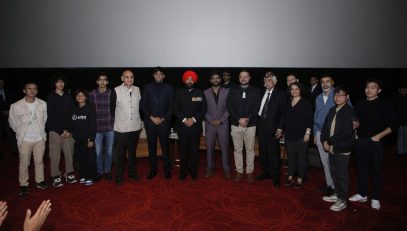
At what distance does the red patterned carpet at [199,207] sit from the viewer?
9.45 ft

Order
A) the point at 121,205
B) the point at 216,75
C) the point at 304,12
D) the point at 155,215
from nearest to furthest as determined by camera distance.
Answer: the point at 155,215, the point at 121,205, the point at 216,75, the point at 304,12

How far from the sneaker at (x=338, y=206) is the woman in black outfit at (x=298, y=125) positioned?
65cm

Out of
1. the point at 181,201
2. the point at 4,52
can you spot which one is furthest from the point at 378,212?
the point at 4,52

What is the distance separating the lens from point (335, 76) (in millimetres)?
5984

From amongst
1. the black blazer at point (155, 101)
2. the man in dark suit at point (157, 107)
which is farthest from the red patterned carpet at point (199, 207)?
the black blazer at point (155, 101)

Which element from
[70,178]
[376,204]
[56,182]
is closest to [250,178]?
[376,204]

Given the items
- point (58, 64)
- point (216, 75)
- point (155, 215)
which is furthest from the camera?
point (58, 64)

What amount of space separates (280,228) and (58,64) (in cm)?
575

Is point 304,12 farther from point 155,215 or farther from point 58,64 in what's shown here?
point 58,64

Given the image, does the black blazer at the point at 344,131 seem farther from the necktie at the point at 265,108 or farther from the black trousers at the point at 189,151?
the black trousers at the point at 189,151

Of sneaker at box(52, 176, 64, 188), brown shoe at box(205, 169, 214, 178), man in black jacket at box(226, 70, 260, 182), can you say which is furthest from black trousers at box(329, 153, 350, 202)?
sneaker at box(52, 176, 64, 188)

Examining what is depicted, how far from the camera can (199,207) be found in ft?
10.8

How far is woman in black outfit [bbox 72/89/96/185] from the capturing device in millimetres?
3781

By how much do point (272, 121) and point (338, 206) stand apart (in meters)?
1.32
